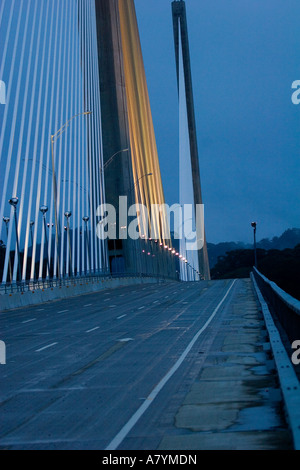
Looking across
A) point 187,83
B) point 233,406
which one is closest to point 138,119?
point 187,83

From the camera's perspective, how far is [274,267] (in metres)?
122

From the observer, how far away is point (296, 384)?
939cm

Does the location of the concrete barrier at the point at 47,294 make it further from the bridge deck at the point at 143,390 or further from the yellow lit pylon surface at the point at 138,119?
the yellow lit pylon surface at the point at 138,119

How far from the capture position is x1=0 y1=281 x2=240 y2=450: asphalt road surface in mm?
8750

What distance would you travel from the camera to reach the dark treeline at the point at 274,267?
104800 millimetres

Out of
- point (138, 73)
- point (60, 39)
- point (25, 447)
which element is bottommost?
point (25, 447)

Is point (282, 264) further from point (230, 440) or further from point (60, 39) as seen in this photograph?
point (230, 440)

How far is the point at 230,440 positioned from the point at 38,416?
117 inches

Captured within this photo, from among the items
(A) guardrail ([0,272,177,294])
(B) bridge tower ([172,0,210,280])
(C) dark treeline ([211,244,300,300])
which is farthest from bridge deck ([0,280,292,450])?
(B) bridge tower ([172,0,210,280])

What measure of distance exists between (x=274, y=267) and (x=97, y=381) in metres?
111

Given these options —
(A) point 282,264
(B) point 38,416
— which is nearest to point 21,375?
(B) point 38,416

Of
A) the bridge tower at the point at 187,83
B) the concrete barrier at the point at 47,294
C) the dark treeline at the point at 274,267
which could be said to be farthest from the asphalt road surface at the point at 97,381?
the bridge tower at the point at 187,83

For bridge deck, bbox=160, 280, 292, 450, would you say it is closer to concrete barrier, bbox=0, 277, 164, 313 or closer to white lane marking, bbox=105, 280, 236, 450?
white lane marking, bbox=105, 280, 236, 450

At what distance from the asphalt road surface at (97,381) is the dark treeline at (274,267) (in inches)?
2520
